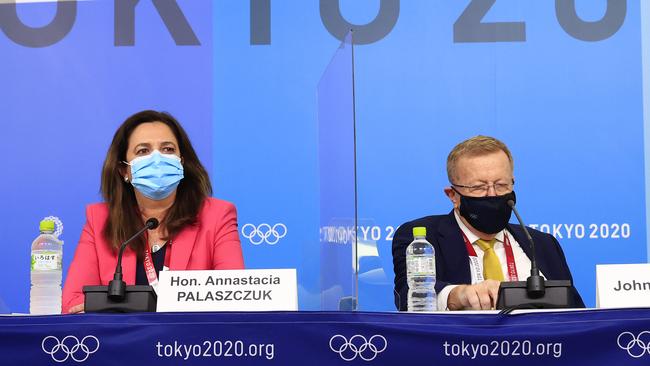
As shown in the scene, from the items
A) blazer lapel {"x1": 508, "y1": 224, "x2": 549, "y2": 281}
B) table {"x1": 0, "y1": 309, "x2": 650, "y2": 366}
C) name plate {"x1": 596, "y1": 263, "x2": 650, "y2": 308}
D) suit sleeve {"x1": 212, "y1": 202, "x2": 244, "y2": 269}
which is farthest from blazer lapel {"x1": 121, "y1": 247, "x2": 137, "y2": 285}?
name plate {"x1": 596, "y1": 263, "x2": 650, "y2": 308}

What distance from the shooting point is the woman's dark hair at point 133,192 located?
101 inches

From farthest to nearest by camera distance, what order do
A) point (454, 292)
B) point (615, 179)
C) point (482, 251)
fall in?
point (615, 179), point (482, 251), point (454, 292)

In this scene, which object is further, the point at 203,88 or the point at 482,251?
the point at 203,88

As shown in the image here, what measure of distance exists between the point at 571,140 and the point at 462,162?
4.07ft

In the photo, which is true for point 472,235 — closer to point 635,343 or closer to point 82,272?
point 635,343

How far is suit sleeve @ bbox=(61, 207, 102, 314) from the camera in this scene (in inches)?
95.8

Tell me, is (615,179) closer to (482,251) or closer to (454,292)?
(482,251)

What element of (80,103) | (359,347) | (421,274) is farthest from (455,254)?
(80,103)

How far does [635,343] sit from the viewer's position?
62.6 inches

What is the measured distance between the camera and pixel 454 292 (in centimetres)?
218

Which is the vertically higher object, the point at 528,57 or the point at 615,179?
the point at 528,57

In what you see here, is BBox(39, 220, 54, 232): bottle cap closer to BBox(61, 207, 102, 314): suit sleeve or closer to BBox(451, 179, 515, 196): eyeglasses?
BBox(61, 207, 102, 314): suit sleeve

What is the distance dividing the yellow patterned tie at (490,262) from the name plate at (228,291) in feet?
2.59

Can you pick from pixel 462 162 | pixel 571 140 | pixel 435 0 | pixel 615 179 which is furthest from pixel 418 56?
pixel 462 162
